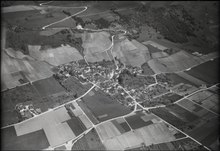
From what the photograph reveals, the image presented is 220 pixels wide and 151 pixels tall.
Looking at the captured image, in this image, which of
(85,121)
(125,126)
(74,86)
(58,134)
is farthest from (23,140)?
(125,126)

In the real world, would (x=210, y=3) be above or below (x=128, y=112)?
above

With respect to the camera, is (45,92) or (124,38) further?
(124,38)

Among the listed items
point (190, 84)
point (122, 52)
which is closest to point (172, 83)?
point (190, 84)

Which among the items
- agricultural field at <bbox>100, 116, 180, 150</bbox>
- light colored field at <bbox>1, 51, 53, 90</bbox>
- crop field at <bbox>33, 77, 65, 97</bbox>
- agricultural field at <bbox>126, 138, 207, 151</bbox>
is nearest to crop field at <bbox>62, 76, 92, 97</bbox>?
crop field at <bbox>33, 77, 65, 97</bbox>

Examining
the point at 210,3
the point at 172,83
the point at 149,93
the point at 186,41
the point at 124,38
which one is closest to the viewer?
the point at 149,93

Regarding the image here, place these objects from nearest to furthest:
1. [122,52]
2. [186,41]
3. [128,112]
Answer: [128,112]
[122,52]
[186,41]

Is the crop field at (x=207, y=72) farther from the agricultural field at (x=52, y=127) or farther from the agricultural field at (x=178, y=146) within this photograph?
the agricultural field at (x=52, y=127)

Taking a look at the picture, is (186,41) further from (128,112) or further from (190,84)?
(128,112)
